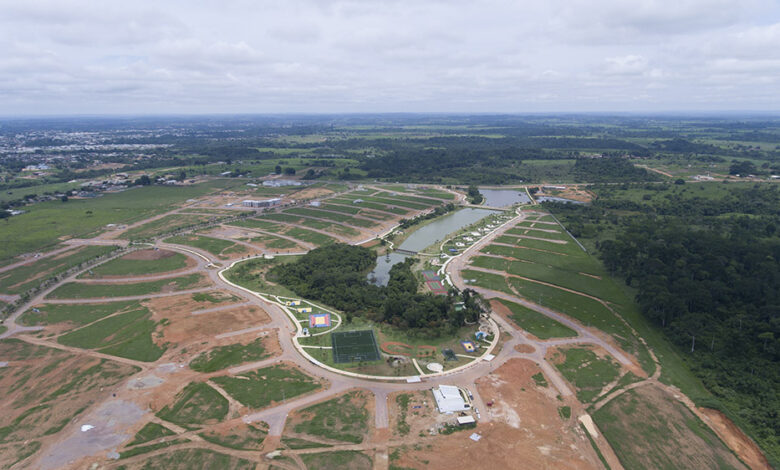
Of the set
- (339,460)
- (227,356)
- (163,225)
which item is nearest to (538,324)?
(339,460)

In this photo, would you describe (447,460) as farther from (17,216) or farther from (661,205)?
(17,216)

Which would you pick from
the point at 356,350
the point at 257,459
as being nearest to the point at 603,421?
the point at 356,350

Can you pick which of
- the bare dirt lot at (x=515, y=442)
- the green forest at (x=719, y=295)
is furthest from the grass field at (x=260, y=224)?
the green forest at (x=719, y=295)

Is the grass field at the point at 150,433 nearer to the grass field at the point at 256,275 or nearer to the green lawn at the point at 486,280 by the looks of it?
the grass field at the point at 256,275

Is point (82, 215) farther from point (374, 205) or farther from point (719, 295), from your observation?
point (719, 295)

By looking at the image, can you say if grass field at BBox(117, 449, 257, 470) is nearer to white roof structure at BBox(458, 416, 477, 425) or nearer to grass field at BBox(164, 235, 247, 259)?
white roof structure at BBox(458, 416, 477, 425)

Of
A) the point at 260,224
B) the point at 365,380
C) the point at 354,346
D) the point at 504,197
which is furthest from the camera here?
the point at 504,197

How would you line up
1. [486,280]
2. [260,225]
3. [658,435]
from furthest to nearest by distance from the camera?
1. [260,225]
2. [486,280]
3. [658,435]
